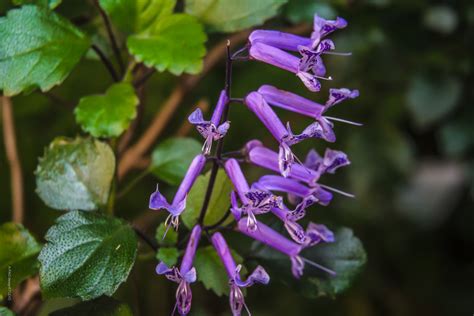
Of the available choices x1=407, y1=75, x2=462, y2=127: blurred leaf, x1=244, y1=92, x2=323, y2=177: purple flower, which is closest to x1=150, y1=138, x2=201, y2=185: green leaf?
x1=244, y1=92, x2=323, y2=177: purple flower

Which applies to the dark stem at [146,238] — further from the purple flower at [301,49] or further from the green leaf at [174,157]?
the purple flower at [301,49]

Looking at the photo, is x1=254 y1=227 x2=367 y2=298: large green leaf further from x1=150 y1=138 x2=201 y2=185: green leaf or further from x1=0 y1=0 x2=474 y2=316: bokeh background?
x1=0 y1=0 x2=474 y2=316: bokeh background

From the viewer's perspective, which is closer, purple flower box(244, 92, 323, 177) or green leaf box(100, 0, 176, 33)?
purple flower box(244, 92, 323, 177)

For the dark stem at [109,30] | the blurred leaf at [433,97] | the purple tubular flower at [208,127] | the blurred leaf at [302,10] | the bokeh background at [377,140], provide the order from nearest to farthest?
the purple tubular flower at [208,127]
the dark stem at [109,30]
the blurred leaf at [302,10]
the bokeh background at [377,140]
the blurred leaf at [433,97]

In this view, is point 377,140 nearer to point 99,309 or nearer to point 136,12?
point 136,12

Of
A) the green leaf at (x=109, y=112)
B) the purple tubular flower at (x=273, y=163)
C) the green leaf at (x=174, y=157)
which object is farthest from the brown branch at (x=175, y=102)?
the purple tubular flower at (x=273, y=163)

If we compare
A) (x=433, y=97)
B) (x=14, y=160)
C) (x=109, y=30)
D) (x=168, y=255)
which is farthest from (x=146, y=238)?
(x=433, y=97)
